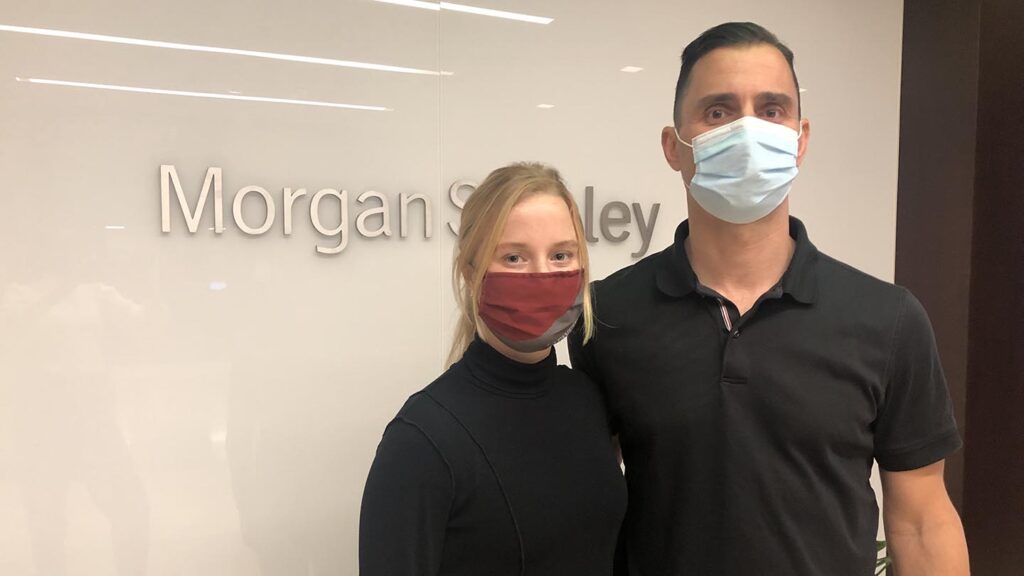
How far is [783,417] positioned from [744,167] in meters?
0.48

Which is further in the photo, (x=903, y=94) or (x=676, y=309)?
(x=903, y=94)

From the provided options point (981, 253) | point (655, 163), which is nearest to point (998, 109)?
point (981, 253)

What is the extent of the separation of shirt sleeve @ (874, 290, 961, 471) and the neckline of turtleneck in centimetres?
68

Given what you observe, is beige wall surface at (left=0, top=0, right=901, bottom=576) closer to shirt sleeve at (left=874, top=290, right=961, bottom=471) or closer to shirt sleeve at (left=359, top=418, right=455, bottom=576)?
shirt sleeve at (left=359, top=418, right=455, bottom=576)

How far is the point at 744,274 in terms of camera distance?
1.26 metres

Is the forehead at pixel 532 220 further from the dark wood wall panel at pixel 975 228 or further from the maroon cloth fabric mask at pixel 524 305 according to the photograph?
the dark wood wall panel at pixel 975 228

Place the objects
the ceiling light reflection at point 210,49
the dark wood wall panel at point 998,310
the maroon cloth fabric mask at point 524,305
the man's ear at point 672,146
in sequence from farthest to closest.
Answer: the dark wood wall panel at point 998,310 → the ceiling light reflection at point 210,49 → the man's ear at point 672,146 → the maroon cloth fabric mask at point 524,305

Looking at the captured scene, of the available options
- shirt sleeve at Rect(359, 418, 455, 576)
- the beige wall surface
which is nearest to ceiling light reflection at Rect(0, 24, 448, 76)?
the beige wall surface

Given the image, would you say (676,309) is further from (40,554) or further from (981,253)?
(981,253)

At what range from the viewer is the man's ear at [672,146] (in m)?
1.31

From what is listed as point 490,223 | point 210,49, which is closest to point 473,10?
point 210,49

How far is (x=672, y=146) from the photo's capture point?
132 centimetres

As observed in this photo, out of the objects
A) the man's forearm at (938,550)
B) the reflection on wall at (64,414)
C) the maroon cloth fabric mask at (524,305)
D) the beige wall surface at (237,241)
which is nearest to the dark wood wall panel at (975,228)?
the beige wall surface at (237,241)

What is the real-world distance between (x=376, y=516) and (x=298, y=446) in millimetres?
942
